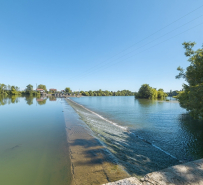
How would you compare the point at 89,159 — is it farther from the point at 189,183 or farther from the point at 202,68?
the point at 202,68

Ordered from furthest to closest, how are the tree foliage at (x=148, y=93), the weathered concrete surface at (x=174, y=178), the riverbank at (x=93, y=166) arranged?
the tree foliage at (x=148, y=93), the riverbank at (x=93, y=166), the weathered concrete surface at (x=174, y=178)

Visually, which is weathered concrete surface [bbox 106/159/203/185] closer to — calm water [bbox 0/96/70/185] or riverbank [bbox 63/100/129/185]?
riverbank [bbox 63/100/129/185]

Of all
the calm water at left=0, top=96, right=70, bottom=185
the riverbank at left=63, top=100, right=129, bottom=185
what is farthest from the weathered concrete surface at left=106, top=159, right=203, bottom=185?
the calm water at left=0, top=96, right=70, bottom=185

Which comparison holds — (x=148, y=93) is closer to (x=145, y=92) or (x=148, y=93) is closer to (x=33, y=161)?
(x=145, y=92)

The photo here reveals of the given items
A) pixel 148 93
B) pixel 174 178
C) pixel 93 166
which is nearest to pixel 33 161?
pixel 93 166

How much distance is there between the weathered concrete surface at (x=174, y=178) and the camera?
213 centimetres

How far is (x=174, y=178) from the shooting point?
222cm

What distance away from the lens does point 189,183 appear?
2115 mm

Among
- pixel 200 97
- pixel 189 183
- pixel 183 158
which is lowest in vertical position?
pixel 183 158

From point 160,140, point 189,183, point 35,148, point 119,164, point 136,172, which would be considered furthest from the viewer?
point 160,140

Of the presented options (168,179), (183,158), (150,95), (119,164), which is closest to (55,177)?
(119,164)

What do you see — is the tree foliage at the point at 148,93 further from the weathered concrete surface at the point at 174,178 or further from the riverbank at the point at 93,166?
the weathered concrete surface at the point at 174,178

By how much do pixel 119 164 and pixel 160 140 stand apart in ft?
18.1

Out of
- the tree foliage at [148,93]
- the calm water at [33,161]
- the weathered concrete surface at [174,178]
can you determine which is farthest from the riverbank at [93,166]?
the tree foliage at [148,93]
